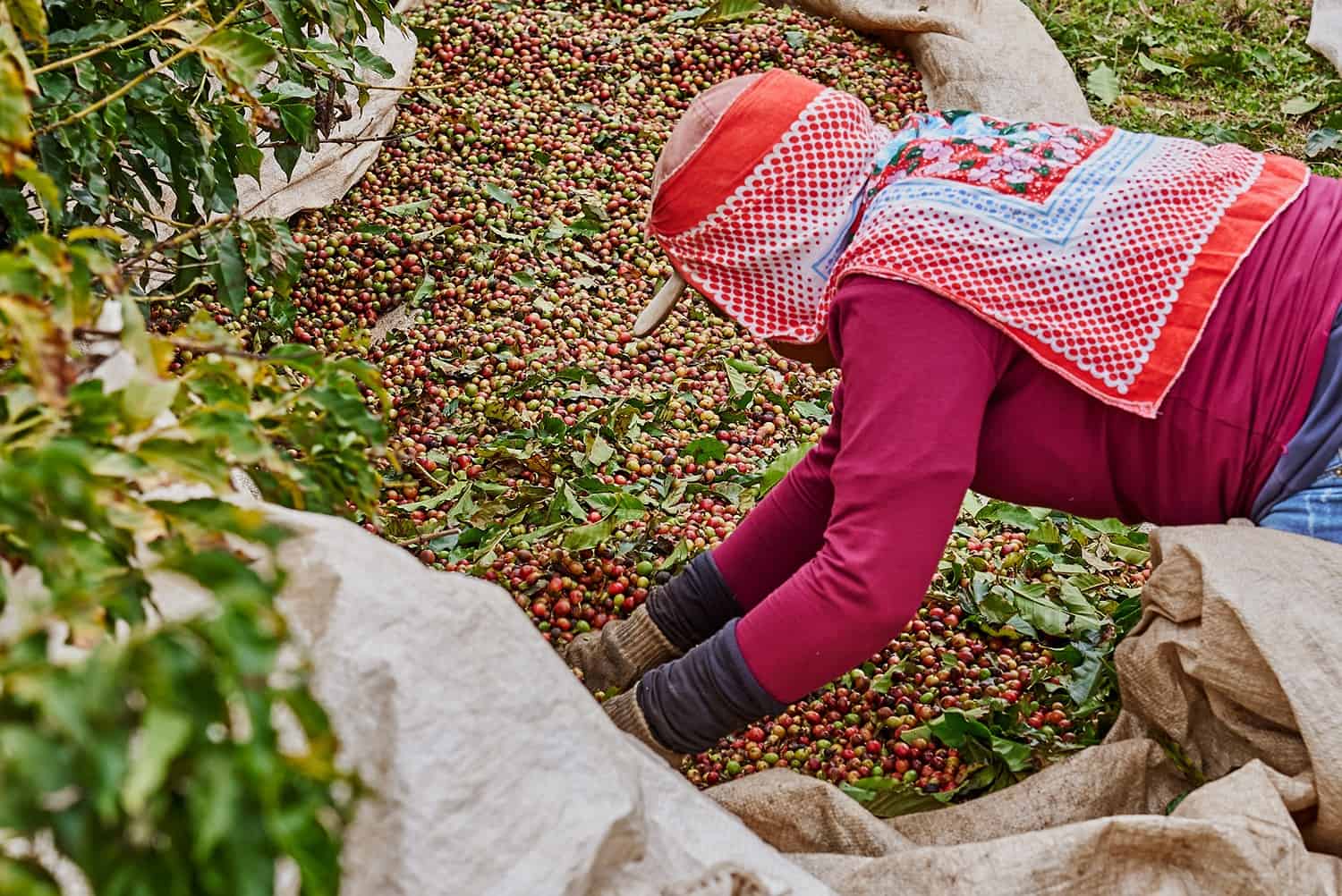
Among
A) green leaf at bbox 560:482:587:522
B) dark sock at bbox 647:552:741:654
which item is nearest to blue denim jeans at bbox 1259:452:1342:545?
dark sock at bbox 647:552:741:654

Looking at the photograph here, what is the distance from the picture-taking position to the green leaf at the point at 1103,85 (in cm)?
487

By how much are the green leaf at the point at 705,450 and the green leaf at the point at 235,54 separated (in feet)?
5.85

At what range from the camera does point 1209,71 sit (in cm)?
512

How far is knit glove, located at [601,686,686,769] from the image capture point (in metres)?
2.00

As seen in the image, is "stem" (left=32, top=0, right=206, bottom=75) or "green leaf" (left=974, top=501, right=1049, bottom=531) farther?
"green leaf" (left=974, top=501, right=1049, bottom=531)

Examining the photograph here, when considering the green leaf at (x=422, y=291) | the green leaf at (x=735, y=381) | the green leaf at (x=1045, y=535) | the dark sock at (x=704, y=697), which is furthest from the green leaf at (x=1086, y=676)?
the green leaf at (x=422, y=291)

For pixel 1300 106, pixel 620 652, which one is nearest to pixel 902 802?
pixel 620 652

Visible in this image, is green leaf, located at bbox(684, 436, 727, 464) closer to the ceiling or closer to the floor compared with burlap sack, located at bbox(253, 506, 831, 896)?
closer to the floor

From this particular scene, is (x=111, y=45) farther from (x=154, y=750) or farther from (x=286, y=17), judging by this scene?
(x=154, y=750)

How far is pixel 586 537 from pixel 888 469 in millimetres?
1079

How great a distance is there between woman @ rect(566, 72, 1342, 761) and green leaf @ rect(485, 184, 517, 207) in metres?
2.07

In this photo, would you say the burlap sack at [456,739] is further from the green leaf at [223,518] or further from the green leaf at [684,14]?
the green leaf at [684,14]

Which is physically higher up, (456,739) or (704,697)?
(456,739)

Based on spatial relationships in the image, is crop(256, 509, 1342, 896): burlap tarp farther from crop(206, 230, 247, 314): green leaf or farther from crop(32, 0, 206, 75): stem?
crop(206, 230, 247, 314): green leaf
